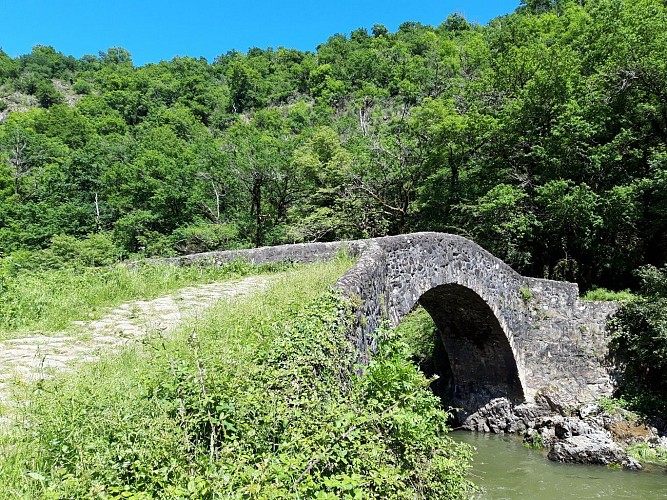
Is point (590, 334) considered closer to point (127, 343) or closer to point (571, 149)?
point (571, 149)

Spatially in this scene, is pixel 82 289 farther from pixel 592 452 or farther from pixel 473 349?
pixel 473 349

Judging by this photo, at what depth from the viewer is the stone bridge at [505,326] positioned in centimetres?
1102

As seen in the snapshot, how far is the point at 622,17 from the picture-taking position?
18.8 metres

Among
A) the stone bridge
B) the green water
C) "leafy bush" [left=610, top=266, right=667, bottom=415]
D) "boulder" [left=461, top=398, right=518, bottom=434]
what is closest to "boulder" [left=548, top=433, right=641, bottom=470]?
the green water

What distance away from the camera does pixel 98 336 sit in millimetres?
5430

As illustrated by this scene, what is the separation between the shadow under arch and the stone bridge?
2cm

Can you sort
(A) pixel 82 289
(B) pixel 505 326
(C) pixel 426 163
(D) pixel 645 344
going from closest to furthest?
(A) pixel 82 289 < (D) pixel 645 344 < (B) pixel 505 326 < (C) pixel 426 163

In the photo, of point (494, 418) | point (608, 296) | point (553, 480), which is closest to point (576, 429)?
point (553, 480)

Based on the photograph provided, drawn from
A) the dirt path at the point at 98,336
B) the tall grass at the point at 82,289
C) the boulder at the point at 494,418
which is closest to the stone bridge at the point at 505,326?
the boulder at the point at 494,418

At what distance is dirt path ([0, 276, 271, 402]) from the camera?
425 centimetres

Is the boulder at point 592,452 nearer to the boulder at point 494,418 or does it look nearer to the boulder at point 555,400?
the boulder at point 555,400

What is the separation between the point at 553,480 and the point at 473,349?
15.7 feet

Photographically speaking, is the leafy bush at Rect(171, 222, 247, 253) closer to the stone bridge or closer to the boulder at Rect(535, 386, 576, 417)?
the stone bridge

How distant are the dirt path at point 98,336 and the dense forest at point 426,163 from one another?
477 inches
